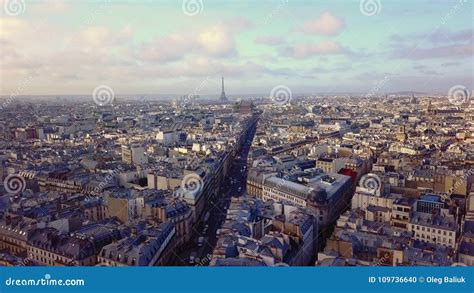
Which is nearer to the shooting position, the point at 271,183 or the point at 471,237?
the point at 471,237

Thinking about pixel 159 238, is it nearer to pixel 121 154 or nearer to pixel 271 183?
pixel 271 183

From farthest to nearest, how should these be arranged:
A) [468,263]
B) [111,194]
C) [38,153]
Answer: [38,153], [111,194], [468,263]

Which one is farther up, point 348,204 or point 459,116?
point 459,116

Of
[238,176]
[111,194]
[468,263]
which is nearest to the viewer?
[468,263]

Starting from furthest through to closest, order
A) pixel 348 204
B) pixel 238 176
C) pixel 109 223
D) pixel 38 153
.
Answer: pixel 38 153 < pixel 238 176 < pixel 348 204 < pixel 109 223

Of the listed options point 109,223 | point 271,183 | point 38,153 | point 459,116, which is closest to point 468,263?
point 271,183

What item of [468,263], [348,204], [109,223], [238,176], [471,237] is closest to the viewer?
[468,263]

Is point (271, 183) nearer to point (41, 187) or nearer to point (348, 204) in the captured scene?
point (348, 204)

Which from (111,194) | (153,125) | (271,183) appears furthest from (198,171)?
(153,125)

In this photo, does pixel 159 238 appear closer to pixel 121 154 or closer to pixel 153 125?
pixel 121 154

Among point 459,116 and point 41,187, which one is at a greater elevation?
point 459,116
